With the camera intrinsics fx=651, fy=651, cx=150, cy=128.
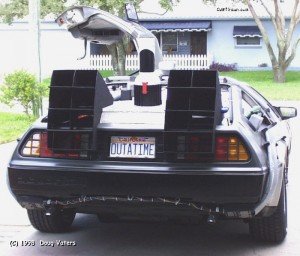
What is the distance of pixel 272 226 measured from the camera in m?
5.49

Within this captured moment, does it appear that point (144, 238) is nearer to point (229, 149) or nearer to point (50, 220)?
point (50, 220)

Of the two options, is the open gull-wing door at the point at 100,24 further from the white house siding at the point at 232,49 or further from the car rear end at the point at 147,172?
the white house siding at the point at 232,49

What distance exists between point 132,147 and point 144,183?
0.32 meters

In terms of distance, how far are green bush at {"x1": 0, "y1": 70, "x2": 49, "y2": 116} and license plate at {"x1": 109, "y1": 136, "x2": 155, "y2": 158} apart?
9.63m

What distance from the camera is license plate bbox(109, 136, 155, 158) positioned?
5.02 m

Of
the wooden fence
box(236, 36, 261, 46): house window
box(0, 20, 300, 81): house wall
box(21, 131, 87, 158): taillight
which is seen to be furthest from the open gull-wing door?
box(236, 36, 261, 46): house window

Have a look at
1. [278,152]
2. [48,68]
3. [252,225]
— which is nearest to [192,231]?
[252,225]

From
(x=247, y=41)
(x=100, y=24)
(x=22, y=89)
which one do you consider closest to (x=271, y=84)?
(x=247, y=41)

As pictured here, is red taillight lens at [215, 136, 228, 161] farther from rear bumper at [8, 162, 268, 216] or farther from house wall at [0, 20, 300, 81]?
house wall at [0, 20, 300, 81]

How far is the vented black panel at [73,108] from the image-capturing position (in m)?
5.02

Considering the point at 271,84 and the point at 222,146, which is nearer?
the point at 222,146

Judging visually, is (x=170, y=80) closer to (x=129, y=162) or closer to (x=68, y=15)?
(x=129, y=162)

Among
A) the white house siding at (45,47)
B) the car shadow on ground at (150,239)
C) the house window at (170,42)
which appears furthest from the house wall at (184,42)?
the car shadow on ground at (150,239)

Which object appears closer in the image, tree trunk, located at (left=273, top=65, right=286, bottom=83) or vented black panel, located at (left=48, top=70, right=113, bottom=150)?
vented black panel, located at (left=48, top=70, right=113, bottom=150)
